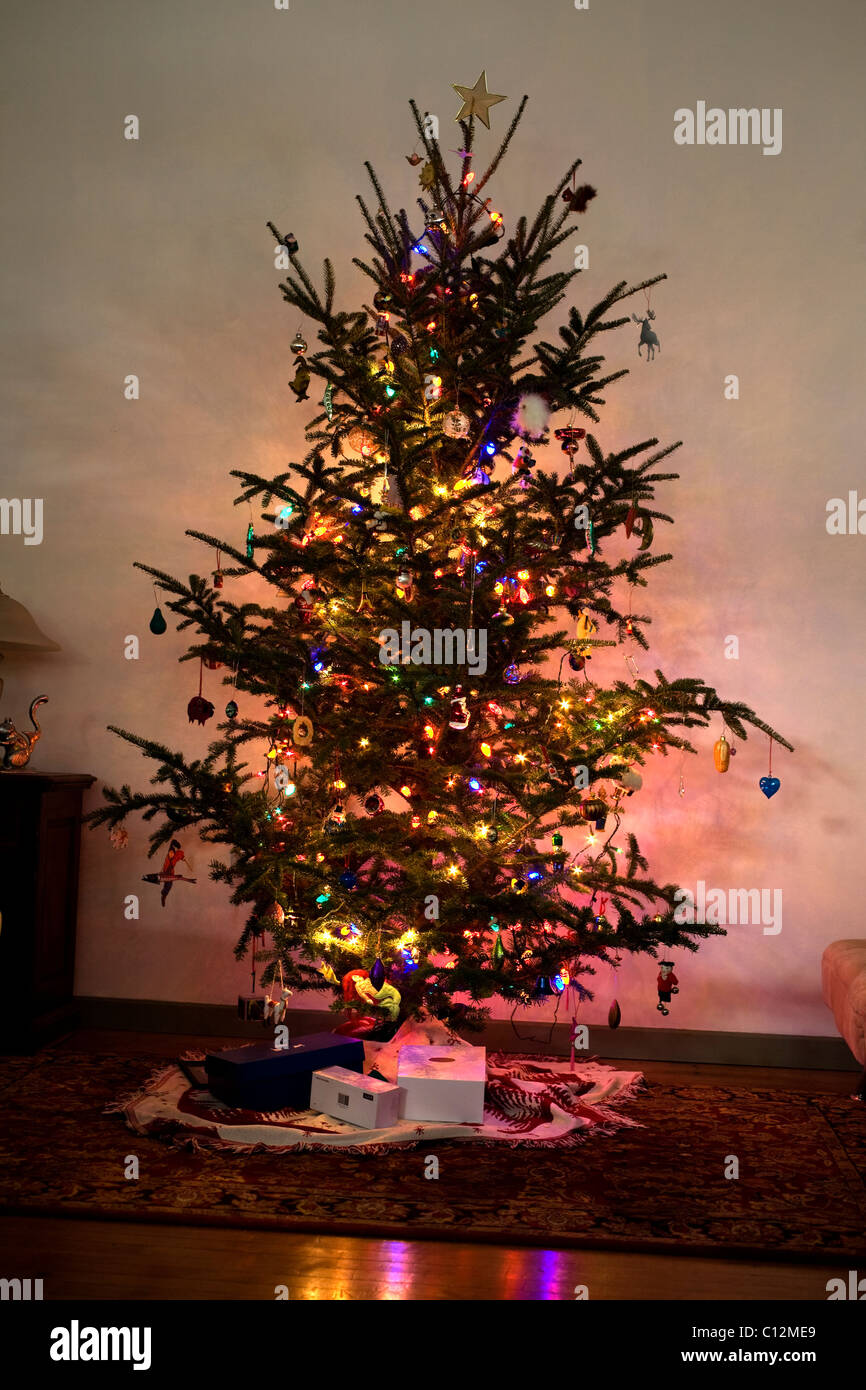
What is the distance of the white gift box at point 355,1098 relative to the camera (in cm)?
289

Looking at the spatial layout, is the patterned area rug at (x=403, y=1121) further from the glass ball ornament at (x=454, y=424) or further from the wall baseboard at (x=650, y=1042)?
the glass ball ornament at (x=454, y=424)

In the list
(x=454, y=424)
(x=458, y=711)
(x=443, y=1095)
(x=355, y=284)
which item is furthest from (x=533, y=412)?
(x=443, y=1095)

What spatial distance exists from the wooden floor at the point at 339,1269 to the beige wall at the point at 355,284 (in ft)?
5.68

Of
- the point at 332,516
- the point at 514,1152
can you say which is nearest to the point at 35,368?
the point at 332,516

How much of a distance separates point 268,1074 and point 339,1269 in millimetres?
951

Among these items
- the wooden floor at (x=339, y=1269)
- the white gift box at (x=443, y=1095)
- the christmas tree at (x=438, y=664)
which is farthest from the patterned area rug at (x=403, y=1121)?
the wooden floor at (x=339, y=1269)

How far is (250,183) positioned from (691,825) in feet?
9.64

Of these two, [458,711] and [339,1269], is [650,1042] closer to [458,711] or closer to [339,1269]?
[458,711]

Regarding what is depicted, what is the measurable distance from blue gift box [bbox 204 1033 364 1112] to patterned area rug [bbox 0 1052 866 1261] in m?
0.27

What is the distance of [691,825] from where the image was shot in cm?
392

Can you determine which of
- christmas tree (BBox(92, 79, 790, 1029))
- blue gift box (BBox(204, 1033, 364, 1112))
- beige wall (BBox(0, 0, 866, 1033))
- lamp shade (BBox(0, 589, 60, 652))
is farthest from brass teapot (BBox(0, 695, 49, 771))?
blue gift box (BBox(204, 1033, 364, 1112))

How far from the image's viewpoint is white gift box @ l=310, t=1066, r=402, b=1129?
114 inches

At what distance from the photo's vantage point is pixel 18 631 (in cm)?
380

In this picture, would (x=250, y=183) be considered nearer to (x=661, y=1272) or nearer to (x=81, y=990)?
(x=81, y=990)
